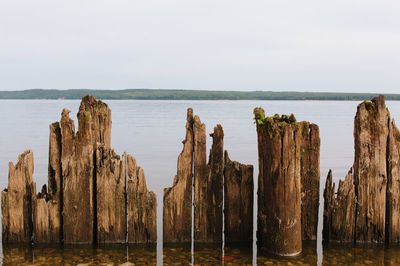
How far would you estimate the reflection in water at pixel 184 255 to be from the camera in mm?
7030

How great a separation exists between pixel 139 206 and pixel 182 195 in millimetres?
774

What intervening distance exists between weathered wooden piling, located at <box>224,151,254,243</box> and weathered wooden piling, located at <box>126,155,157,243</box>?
1.30 meters

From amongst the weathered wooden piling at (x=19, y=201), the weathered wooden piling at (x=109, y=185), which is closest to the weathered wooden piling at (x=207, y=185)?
the weathered wooden piling at (x=109, y=185)

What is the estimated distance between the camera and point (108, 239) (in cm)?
738

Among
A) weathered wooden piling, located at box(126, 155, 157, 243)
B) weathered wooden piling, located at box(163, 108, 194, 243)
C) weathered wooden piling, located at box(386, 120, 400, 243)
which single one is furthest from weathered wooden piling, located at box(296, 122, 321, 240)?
weathered wooden piling, located at box(126, 155, 157, 243)

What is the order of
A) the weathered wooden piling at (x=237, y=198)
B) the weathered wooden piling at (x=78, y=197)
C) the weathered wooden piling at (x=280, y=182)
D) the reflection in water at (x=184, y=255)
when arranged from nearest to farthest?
the weathered wooden piling at (x=280, y=182), the reflection in water at (x=184, y=255), the weathered wooden piling at (x=78, y=197), the weathered wooden piling at (x=237, y=198)

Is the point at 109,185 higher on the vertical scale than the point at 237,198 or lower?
higher

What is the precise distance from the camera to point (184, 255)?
7.27 metres

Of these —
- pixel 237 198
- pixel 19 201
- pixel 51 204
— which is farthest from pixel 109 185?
pixel 237 198

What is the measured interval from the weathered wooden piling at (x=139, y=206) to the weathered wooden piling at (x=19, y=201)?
1721mm

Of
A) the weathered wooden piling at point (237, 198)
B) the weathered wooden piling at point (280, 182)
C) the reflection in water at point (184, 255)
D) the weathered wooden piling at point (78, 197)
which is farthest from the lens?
the weathered wooden piling at point (237, 198)

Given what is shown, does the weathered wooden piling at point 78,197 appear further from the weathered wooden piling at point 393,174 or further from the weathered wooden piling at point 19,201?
the weathered wooden piling at point 393,174

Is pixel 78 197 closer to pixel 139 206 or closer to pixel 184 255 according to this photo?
pixel 139 206

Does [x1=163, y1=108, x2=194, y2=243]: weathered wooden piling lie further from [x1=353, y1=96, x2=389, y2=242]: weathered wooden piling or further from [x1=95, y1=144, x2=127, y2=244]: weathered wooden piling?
[x1=353, y1=96, x2=389, y2=242]: weathered wooden piling
